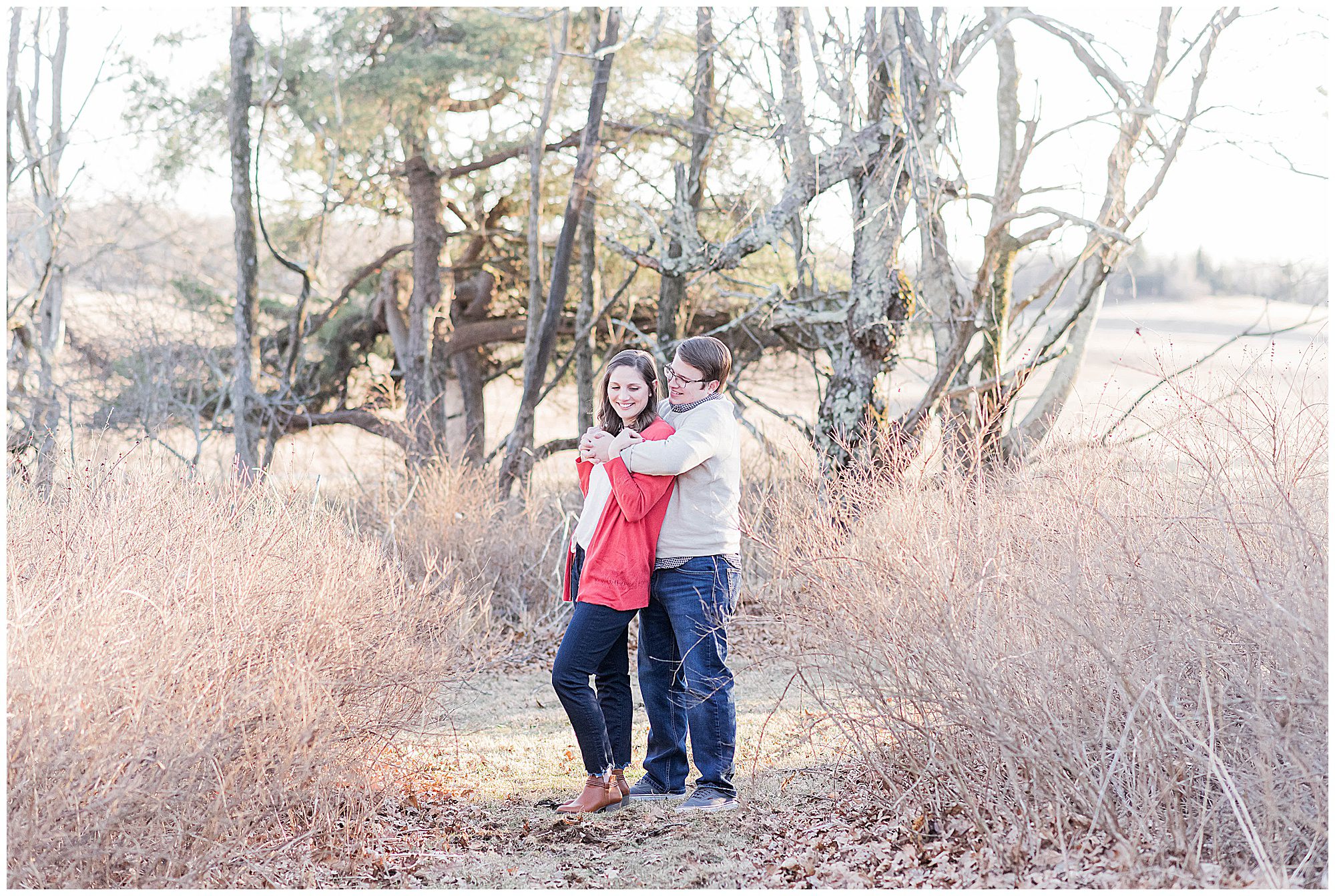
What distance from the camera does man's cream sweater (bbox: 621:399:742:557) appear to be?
376 centimetres

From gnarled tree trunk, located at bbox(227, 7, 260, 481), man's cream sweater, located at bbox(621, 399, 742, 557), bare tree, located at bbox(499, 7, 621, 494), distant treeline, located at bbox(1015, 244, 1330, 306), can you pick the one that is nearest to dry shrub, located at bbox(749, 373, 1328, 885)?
man's cream sweater, located at bbox(621, 399, 742, 557)

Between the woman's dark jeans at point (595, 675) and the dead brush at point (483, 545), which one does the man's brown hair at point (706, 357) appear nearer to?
→ the woman's dark jeans at point (595, 675)

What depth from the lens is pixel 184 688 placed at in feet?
10.4

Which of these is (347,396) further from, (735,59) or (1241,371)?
(1241,371)

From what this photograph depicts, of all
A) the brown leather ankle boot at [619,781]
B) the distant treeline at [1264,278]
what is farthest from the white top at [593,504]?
the distant treeline at [1264,278]

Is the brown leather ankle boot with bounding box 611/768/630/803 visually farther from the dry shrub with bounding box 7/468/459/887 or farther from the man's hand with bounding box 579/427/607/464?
the man's hand with bounding box 579/427/607/464

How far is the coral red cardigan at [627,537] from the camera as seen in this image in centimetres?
371

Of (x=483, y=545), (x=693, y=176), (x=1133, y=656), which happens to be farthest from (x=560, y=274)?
(x=1133, y=656)

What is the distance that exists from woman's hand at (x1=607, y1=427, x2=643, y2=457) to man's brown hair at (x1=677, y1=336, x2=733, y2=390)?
364mm

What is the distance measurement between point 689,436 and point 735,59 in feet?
18.3

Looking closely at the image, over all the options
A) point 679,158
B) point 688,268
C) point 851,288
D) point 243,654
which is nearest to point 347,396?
point 679,158

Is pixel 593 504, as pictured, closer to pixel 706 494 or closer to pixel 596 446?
pixel 596 446

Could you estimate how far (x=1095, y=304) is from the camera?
9359 millimetres

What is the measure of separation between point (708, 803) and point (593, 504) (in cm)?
116
